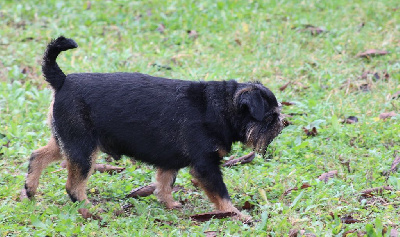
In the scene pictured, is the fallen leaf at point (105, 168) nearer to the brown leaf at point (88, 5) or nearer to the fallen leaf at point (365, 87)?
the fallen leaf at point (365, 87)

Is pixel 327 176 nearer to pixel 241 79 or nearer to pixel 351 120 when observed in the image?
pixel 351 120

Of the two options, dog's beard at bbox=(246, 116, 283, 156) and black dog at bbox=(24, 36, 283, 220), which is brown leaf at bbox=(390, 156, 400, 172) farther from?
black dog at bbox=(24, 36, 283, 220)

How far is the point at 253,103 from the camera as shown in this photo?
19.4 feet

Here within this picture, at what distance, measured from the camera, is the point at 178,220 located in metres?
5.69

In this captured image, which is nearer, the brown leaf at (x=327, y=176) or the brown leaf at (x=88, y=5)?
the brown leaf at (x=327, y=176)

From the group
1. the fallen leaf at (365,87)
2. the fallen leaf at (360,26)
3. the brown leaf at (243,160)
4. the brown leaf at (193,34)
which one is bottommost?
the brown leaf at (243,160)

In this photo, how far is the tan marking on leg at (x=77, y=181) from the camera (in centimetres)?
583

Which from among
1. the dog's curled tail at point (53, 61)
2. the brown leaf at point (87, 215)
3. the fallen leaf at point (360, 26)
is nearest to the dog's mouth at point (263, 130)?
the brown leaf at point (87, 215)

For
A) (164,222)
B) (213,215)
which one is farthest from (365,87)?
(164,222)

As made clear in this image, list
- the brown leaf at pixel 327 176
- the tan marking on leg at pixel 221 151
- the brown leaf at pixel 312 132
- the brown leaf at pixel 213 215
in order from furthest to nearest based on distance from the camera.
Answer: the brown leaf at pixel 312 132 < the brown leaf at pixel 327 176 < the tan marking on leg at pixel 221 151 < the brown leaf at pixel 213 215

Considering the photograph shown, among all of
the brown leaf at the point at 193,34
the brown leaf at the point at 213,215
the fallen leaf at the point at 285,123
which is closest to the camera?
the brown leaf at the point at 213,215

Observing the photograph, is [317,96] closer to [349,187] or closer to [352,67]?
[352,67]

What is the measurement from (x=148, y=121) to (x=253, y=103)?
1054mm

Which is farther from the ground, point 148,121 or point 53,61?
point 53,61
